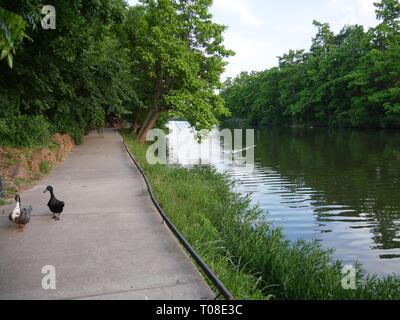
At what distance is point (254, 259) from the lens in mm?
7457

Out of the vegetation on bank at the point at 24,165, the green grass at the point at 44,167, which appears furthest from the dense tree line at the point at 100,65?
the green grass at the point at 44,167

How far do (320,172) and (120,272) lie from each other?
1688 centimetres

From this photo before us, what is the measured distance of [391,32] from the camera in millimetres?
45844

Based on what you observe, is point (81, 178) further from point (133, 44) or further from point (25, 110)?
point (133, 44)

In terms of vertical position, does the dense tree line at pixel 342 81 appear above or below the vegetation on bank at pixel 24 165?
above

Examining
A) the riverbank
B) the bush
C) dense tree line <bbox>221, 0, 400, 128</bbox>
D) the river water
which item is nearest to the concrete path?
the riverbank

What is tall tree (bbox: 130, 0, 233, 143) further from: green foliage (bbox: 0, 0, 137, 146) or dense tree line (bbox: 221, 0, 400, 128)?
dense tree line (bbox: 221, 0, 400, 128)

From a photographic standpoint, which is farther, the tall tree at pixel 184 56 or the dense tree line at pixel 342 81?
the dense tree line at pixel 342 81

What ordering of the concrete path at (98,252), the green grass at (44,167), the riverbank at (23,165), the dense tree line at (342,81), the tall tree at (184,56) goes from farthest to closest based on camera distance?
the dense tree line at (342,81) → the tall tree at (184,56) → the green grass at (44,167) → the riverbank at (23,165) → the concrete path at (98,252)

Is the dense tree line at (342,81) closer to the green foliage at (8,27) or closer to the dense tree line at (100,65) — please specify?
the dense tree line at (100,65)

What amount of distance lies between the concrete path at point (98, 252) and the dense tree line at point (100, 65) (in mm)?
2710

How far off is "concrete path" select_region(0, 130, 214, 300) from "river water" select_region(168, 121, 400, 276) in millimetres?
4794

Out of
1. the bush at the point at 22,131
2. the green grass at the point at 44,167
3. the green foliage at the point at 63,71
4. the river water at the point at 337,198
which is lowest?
the river water at the point at 337,198

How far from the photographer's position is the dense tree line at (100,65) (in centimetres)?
1225
